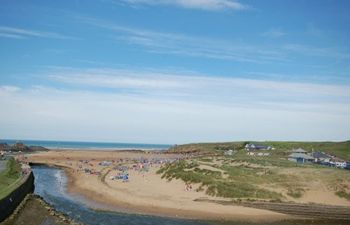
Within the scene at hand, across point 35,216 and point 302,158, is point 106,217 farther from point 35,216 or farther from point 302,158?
point 302,158

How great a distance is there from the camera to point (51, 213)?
39656mm

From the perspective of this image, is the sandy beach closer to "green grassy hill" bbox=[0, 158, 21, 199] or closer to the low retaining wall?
the low retaining wall

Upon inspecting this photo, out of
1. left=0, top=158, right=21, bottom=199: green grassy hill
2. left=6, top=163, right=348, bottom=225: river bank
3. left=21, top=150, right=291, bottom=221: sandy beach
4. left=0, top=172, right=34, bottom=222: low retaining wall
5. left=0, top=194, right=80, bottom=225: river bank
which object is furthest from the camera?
left=21, top=150, right=291, bottom=221: sandy beach

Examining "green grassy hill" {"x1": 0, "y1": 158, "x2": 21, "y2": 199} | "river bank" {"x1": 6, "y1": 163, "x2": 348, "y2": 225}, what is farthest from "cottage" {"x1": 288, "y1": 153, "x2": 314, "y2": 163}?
"green grassy hill" {"x1": 0, "y1": 158, "x2": 21, "y2": 199}

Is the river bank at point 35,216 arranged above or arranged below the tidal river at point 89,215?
above

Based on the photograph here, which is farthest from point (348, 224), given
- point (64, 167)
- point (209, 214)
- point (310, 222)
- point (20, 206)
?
point (64, 167)

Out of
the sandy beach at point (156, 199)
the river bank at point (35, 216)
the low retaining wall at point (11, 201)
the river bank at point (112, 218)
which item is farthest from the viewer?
the sandy beach at point (156, 199)

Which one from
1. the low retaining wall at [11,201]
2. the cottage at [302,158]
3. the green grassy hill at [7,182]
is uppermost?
the cottage at [302,158]

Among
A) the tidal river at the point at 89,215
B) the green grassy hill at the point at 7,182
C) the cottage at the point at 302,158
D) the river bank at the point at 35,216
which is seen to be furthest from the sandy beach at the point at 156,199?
the cottage at the point at 302,158

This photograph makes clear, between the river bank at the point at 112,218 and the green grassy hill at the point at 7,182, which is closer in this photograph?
the river bank at the point at 112,218

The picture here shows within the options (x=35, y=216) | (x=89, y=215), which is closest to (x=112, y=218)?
(x=89, y=215)

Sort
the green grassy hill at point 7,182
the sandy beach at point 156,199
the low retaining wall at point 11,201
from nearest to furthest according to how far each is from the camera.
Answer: the low retaining wall at point 11,201, the green grassy hill at point 7,182, the sandy beach at point 156,199

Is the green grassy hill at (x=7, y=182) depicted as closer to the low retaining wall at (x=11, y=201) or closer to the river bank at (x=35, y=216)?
the low retaining wall at (x=11, y=201)

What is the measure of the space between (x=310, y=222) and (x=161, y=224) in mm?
13905
